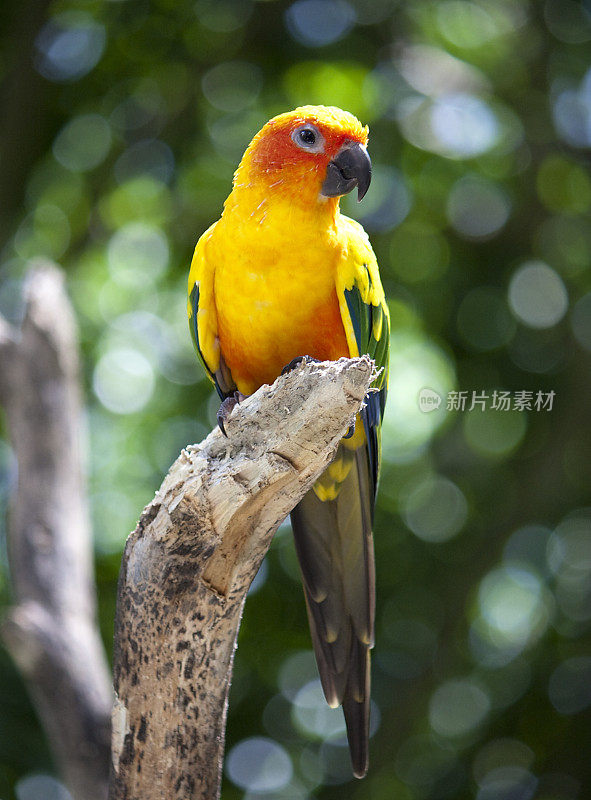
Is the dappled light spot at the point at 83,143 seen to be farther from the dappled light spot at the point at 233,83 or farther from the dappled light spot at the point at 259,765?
the dappled light spot at the point at 259,765

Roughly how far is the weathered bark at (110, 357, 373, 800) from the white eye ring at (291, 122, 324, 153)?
3.06ft

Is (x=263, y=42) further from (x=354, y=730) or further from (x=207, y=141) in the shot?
(x=354, y=730)

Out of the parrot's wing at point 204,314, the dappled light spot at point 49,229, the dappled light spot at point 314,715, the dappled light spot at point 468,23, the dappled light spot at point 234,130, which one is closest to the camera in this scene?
the parrot's wing at point 204,314

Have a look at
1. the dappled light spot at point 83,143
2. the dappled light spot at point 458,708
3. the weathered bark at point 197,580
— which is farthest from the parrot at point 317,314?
the dappled light spot at point 83,143

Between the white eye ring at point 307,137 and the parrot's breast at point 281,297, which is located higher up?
the white eye ring at point 307,137

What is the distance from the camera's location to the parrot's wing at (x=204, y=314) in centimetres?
269

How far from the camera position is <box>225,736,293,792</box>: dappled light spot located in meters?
5.23

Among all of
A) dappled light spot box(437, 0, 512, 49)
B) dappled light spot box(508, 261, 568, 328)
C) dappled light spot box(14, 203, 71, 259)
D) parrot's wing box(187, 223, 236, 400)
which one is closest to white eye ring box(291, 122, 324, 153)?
parrot's wing box(187, 223, 236, 400)

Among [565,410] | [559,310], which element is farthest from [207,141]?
[565,410]

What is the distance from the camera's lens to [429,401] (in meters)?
3.63

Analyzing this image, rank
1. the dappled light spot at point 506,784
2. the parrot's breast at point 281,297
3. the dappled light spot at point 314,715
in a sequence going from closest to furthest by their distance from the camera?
the parrot's breast at point 281,297
the dappled light spot at point 506,784
the dappled light spot at point 314,715

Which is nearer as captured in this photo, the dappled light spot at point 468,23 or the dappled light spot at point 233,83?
the dappled light spot at point 468,23

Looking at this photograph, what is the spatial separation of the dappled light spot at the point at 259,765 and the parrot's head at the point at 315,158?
4.21 meters

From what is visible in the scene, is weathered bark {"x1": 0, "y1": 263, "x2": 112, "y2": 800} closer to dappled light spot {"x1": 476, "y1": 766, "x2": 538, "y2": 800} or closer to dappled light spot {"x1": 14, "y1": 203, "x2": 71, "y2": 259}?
A: dappled light spot {"x1": 14, "y1": 203, "x2": 71, "y2": 259}
